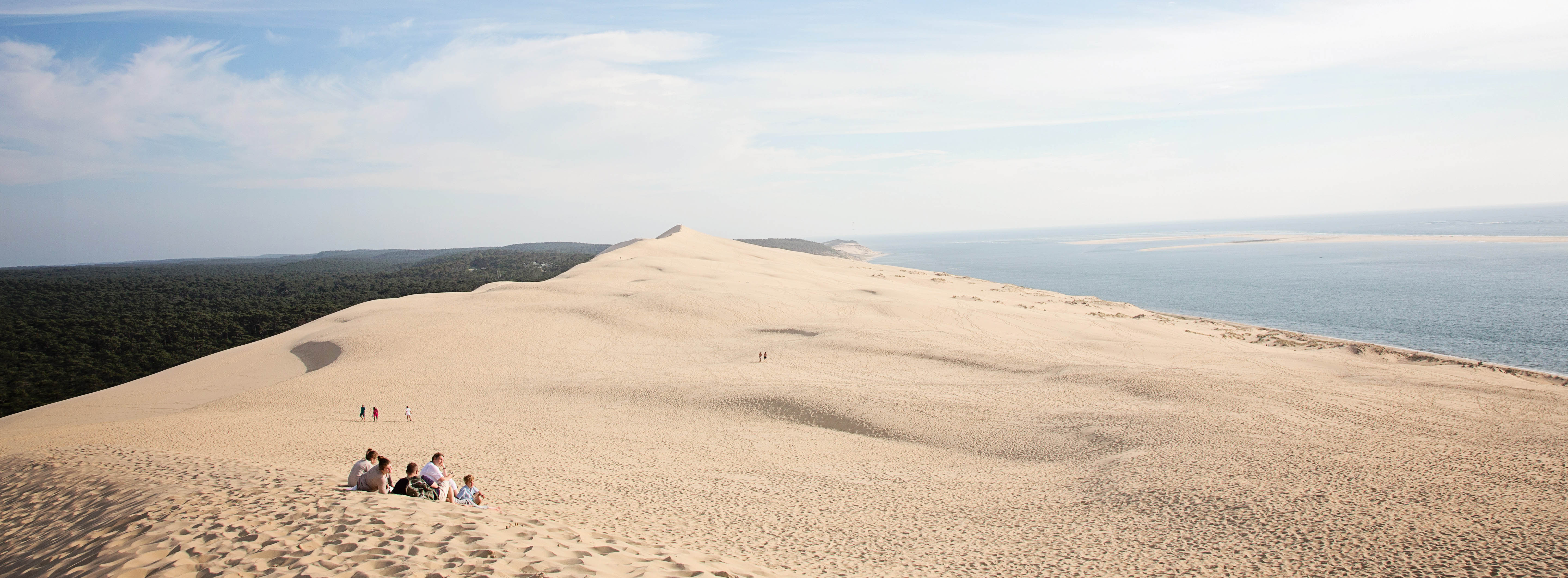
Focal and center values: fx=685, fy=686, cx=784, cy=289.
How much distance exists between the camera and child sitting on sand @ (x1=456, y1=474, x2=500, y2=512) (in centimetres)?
1011

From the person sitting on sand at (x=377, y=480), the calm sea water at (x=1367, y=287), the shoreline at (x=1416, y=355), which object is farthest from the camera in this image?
the calm sea water at (x=1367, y=287)

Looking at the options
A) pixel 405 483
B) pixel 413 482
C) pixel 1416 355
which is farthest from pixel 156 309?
pixel 1416 355

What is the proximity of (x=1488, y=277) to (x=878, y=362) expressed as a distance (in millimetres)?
75011

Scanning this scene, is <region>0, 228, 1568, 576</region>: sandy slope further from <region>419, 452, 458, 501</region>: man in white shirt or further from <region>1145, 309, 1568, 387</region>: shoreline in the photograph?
<region>419, 452, 458, 501</region>: man in white shirt

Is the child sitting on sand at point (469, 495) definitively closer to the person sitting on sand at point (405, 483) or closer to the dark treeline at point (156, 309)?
the person sitting on sand at point (405, 483)

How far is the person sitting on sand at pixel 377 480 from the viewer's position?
9383 mm

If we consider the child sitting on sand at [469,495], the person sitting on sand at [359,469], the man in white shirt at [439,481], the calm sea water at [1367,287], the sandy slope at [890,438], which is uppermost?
the person sitting on sand at [359,469]

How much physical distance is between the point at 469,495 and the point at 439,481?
51cm

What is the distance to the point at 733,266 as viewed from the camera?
58.7 metres

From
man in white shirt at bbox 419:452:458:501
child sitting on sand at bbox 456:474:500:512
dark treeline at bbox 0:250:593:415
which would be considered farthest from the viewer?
dark treeline at bbox 0:250:593:415

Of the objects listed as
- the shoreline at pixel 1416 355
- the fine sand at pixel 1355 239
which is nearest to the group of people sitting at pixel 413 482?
the shoreline at pixel 1416 355

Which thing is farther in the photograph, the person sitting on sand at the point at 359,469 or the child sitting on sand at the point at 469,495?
the child sitting on sand at the point at 469,495

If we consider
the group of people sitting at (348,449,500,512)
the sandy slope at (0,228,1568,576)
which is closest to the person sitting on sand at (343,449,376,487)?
Answer: the group of people sitting at (348,449,500,512)

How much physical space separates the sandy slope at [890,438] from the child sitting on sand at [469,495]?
1.39 meters
